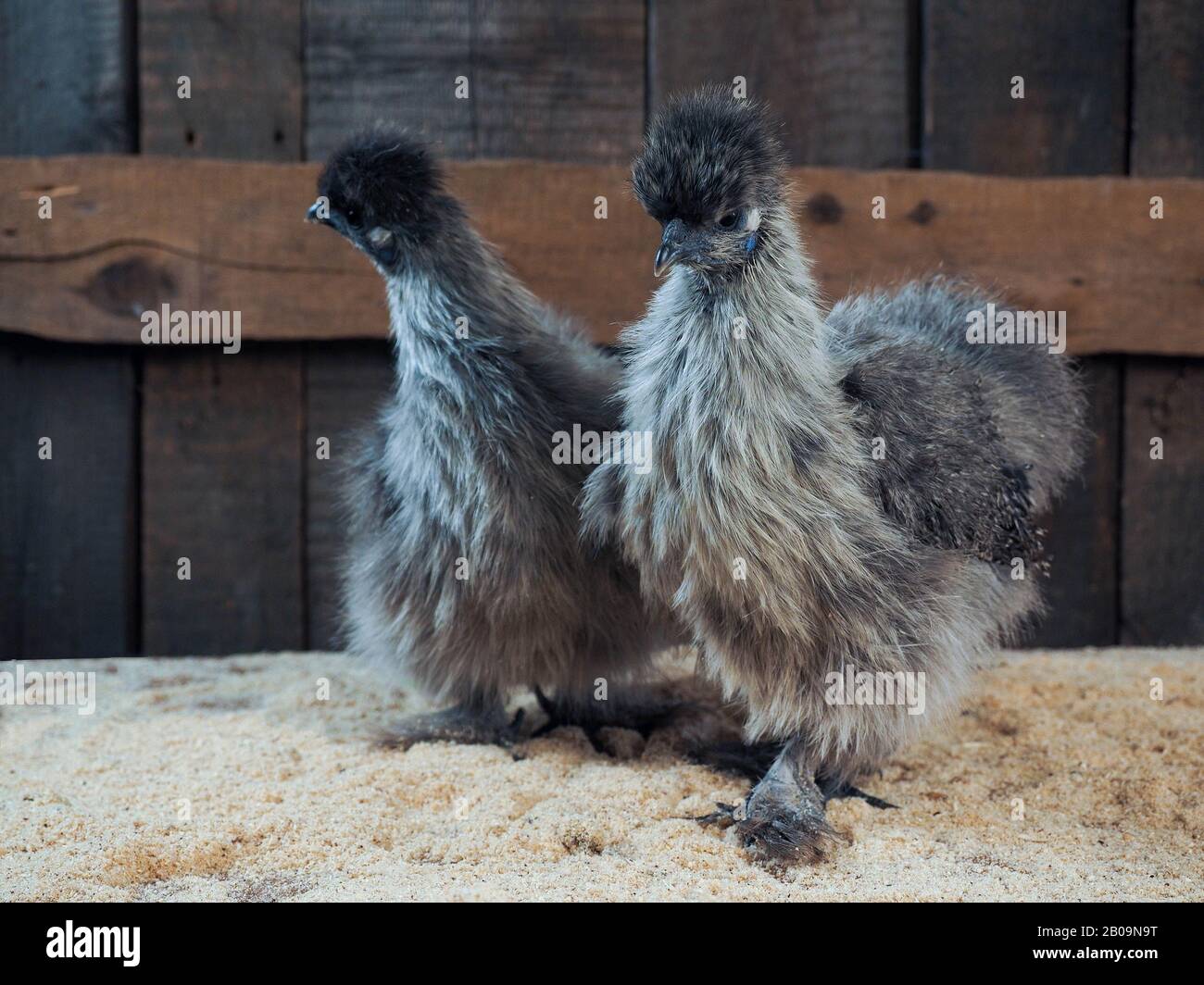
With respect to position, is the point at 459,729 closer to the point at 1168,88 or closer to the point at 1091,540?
the point at 1091,540

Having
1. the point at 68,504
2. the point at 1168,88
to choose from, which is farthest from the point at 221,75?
the point at 1168,88

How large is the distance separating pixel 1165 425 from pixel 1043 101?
115 cm

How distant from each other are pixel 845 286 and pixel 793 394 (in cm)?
147

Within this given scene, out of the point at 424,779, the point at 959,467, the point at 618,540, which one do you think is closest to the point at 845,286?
the point at 959,467

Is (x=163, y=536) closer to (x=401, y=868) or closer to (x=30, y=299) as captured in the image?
(x=30, y=299)

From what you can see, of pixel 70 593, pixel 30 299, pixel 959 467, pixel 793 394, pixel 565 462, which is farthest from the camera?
pixel 70 593

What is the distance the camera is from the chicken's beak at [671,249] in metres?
2.02

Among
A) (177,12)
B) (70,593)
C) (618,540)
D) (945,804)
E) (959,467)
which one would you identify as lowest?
(945,804)

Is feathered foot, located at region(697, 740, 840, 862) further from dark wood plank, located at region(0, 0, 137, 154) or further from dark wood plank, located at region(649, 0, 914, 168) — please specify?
dark wood plank, located at region(0, 0, 137, 154)

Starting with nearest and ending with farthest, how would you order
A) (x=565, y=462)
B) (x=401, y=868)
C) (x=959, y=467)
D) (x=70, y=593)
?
(x=401, y=868), (x=959, y=467), (x=565, y=462), (x=70, y=593)

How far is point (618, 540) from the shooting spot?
2.30 m

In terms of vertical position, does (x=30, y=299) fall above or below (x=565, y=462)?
above

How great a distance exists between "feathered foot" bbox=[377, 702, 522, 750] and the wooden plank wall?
3.52 feet

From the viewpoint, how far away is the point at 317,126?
3498 millimetres
